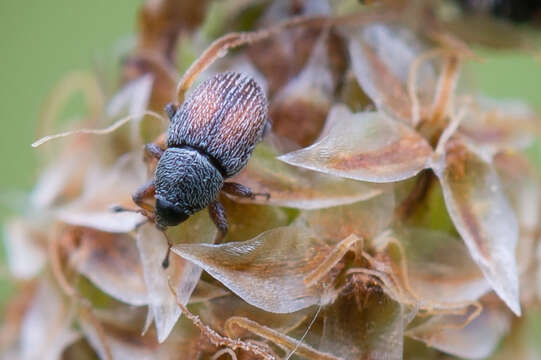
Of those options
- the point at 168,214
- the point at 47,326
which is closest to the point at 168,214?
the point at 168,214

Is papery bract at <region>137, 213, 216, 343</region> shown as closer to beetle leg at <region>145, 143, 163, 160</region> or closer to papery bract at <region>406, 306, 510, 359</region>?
beetle leg at <region>145, 143, 163, 160</region>

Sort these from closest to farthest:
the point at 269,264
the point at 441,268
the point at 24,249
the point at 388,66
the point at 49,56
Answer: the point at 269,264
the point at 441,268
the point at 388,66
the point at 24,249
the point at 49,56

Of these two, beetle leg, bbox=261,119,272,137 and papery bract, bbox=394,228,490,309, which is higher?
beetle leg, bbox=261,119,272,137

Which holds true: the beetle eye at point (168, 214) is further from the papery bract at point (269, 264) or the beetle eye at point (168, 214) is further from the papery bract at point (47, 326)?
the papery bract at point (47, 326)

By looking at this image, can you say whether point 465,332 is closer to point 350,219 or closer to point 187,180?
point 350,219

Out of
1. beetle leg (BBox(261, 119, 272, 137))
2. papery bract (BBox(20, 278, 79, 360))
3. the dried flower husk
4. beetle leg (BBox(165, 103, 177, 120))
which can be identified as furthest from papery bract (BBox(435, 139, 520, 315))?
papery bract (BBox(20, 278, 79, 360))

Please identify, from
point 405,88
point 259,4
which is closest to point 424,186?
point 405,88

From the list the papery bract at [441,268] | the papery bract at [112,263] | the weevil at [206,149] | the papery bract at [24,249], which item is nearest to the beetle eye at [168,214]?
the weevil at [206,149]
